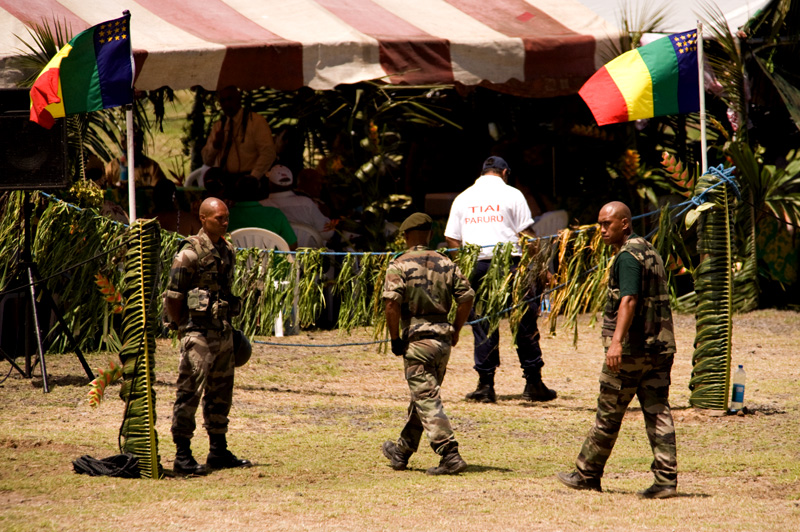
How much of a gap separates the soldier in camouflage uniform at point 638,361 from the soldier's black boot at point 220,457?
81.2 inches

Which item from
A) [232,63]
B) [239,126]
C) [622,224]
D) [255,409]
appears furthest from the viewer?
[239,126]

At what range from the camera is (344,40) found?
10.4 m

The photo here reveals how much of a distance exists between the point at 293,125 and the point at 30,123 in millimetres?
5600

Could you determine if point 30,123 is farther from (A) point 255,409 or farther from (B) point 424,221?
(B) point 424,221

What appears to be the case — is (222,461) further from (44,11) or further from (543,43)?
(543,43)

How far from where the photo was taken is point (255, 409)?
804cm

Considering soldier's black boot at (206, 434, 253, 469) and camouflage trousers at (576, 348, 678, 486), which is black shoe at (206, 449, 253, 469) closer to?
soldier's black boot at (206, 434, 253, 469)

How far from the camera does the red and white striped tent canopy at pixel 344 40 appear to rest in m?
9.73

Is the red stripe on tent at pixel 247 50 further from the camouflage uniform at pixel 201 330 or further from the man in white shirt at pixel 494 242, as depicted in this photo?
the camouflage uniform at pixel 201 330

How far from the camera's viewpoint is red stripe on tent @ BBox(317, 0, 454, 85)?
10664mm

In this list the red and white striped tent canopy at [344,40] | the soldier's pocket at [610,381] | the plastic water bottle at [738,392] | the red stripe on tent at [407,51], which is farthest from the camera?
the red stripe on tent at [407,51]

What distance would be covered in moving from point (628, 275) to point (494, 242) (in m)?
2.95

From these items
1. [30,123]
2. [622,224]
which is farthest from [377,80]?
[622,224]

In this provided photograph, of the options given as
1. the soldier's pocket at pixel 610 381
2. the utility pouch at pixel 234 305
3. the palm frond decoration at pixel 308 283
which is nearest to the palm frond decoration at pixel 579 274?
the palm frond decoration at pixel 308 283
